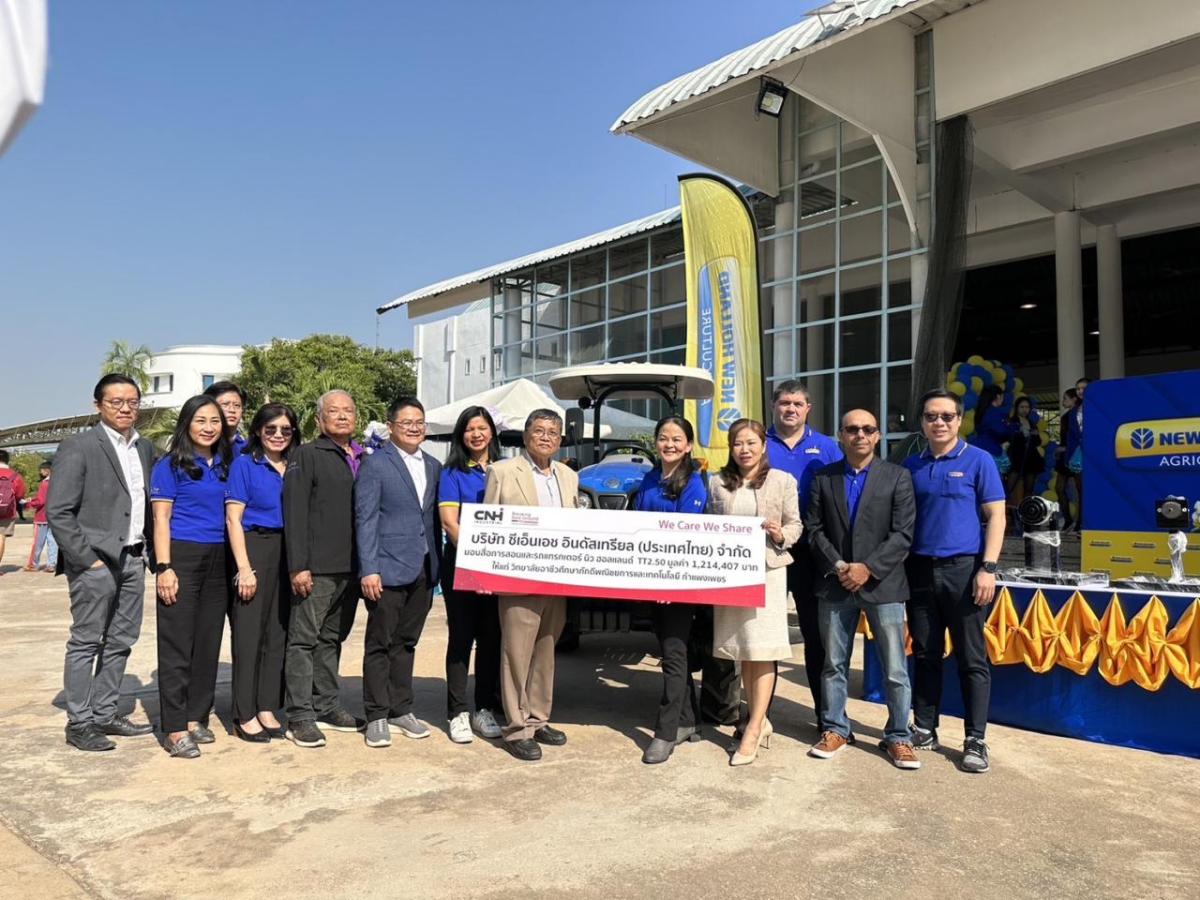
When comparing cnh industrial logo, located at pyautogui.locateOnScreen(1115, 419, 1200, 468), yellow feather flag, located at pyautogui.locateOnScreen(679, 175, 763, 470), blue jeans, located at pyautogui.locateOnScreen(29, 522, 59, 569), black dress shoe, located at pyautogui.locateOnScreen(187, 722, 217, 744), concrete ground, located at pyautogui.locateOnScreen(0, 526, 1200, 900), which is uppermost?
yellow feather flag, located at pyautogui.locateOnScreen(679, 175, 763, 470)

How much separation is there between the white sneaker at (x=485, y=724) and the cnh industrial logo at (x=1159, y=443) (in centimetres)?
572

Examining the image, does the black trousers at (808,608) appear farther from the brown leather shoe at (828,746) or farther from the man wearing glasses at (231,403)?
the man wearing glasses at (231,403)

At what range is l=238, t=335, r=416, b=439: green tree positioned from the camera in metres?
32.4

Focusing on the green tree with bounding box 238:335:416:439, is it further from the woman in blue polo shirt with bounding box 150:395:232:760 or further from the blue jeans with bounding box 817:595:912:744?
the blue jeans with bounding box 817:595:912:744

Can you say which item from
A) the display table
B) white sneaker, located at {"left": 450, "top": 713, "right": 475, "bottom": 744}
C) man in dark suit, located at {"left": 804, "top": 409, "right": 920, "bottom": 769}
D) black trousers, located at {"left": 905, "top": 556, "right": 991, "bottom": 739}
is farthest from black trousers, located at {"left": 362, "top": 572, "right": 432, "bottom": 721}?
the display table

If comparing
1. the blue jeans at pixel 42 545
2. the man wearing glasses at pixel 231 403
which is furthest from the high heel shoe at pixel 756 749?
the blue jeans at pixel 42 545

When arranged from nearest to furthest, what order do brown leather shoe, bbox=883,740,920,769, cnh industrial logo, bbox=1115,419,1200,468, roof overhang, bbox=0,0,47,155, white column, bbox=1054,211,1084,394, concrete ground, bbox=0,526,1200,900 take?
roof overhang, bbox=0,0,47,155 < concrete ground, bbox=0,526,1200,900 < brown leather shoe, bbox=883,740,920,769 < cnh industrial logo, bbox=1115,419,1200,468 < white column, bbox=1054,211,1084,394

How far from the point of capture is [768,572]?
4324 mm

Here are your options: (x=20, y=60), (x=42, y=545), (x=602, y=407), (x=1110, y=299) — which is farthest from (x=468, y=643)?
(x=1110, y=299)

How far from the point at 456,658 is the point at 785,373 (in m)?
11.8

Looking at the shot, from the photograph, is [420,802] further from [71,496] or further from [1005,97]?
[1005,97]

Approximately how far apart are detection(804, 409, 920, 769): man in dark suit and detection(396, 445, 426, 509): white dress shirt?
6.74 feet

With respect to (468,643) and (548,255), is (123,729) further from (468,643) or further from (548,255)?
(548,255)

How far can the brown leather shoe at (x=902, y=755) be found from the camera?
13.4 ft
